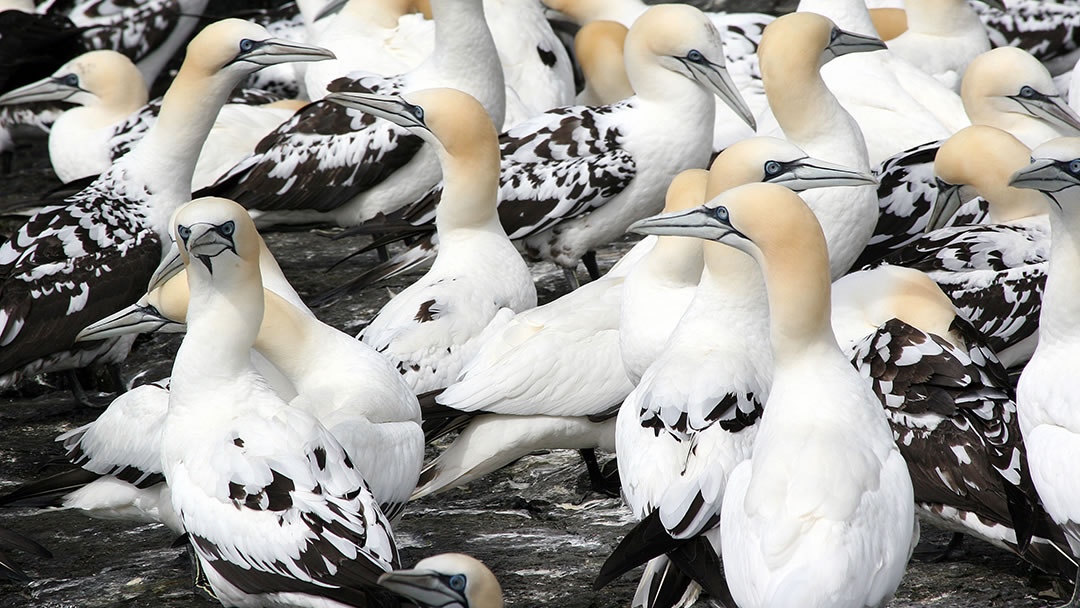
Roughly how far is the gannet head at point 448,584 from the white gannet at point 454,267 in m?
1.92

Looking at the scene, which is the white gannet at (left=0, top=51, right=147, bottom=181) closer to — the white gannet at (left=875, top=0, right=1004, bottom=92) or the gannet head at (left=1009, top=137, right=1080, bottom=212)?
the white gannet at (left=875, top=0, right=1004, bottom=92)

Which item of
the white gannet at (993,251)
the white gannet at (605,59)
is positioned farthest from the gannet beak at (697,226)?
the white gannet at (605,59)

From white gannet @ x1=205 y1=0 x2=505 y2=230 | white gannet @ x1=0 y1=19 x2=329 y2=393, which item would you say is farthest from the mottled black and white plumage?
white gannet @ x1=205 y1=0 x2=505 y2=230

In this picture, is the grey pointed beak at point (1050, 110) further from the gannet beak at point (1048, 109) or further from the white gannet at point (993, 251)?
the white gannet at point (993, 251)

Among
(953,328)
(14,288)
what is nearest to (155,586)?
(14,288)

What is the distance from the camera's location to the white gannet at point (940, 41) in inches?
336

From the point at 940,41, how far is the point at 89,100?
4.84 meters

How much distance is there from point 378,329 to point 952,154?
95.2 inches

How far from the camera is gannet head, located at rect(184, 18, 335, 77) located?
243 inches

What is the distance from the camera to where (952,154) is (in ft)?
20.0

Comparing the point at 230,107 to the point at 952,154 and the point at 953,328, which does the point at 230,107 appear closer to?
the point at 952,154

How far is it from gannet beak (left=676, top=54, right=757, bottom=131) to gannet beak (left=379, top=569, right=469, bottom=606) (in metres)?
3.62

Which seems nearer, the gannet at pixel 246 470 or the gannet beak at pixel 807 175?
the gannet at pixel 246 470

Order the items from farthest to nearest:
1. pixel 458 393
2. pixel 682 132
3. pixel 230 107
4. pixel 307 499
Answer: pixel 230 107 → pixel 682 132 → pixel 458 393 → pixel 307 499
